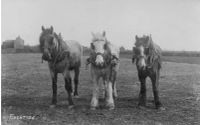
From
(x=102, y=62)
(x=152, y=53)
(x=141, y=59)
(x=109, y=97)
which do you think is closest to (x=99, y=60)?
(x=102, y=62)

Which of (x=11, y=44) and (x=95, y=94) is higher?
(x=11, y=44)

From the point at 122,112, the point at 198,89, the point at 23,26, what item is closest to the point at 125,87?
the point at 198,89

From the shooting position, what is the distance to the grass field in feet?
17.7

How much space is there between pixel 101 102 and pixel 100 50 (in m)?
1.41

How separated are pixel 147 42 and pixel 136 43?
0.19 metres

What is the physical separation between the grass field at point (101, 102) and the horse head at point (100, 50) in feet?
3.04

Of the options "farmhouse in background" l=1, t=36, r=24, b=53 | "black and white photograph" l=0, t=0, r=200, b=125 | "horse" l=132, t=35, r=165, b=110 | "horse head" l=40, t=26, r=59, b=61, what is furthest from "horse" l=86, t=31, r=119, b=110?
"farmhouse in background" l=1, t=36, r=24, b=53

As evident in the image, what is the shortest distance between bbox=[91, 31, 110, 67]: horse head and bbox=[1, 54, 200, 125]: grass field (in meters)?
0.93

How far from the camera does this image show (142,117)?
217 inches

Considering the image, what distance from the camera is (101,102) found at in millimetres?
6625

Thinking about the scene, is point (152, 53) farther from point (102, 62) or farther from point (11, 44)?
point (11, 44)

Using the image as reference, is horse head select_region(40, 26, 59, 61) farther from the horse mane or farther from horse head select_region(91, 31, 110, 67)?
the horse mane

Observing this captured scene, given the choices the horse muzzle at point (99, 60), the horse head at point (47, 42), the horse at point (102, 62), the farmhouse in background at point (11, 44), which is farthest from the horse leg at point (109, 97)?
the farmhouse in background at point (11, 44)

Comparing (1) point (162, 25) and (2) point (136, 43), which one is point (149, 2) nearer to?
(1) point (162, 25)
